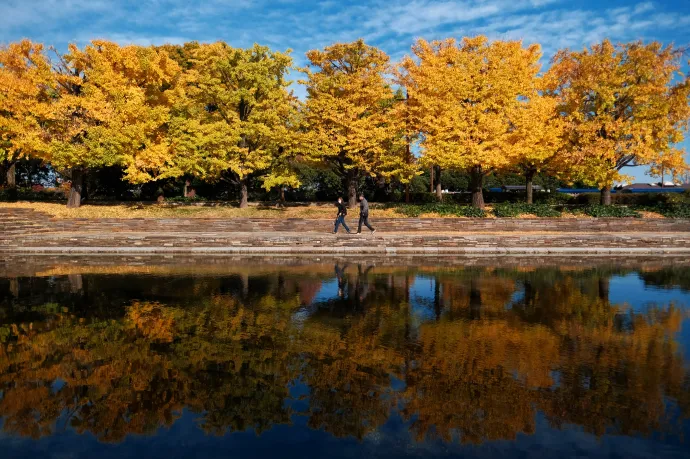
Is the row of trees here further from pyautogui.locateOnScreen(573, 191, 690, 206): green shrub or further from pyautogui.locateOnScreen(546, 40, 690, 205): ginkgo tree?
pyautogui.locateOnScreen(573, 191, 690, 206): green shrub

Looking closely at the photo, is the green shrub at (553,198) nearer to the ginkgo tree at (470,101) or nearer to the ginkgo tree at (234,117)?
the ginkgo tree at (470,101)

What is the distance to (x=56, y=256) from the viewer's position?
16.6 m

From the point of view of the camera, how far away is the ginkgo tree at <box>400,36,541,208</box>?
25.5m

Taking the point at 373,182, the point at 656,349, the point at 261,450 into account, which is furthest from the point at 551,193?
the point at 261,450

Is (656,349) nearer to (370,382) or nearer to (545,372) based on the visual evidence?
(545,372)

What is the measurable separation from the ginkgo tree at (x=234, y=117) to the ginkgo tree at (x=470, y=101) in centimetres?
815

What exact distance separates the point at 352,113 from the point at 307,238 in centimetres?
1100

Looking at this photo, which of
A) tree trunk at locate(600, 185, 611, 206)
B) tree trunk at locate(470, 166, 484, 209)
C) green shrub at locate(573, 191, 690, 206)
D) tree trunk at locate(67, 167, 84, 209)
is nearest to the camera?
tree trunk at locate(67, 167, 84, 209)

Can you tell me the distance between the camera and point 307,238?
18812 mm

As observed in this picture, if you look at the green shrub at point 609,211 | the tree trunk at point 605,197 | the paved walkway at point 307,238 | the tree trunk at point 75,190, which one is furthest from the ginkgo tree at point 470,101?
the tree trunk at point 75,190

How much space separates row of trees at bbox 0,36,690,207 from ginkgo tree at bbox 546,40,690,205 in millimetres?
82

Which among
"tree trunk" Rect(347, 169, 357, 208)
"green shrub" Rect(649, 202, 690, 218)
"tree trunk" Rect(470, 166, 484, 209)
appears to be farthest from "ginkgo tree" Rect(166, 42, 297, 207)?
"green shrub" Rect(649, 202, 690, 218)

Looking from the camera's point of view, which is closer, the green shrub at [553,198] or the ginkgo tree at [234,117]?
the ginkgo tree at [234,117]

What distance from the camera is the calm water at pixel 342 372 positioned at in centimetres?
455
